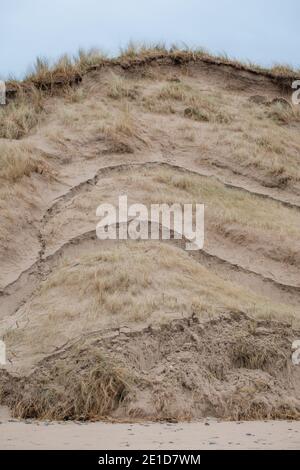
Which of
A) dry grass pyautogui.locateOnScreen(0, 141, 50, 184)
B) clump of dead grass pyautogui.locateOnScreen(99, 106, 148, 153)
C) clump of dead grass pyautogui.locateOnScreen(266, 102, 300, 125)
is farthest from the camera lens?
clump of dead grass pyautogui.locateOnScreen(266, 102, 300, 125)

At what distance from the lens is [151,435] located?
4.79 metres

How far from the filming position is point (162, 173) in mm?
9594

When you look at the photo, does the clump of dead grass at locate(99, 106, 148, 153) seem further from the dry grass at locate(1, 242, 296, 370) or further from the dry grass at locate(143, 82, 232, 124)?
the dry grass at locate(1, 242, 296, 370)

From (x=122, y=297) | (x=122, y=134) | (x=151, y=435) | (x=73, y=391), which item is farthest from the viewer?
(x=122, y=134)

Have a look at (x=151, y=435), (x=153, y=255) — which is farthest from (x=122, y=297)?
(x=151, y=435)

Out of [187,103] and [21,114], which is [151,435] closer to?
[21,114]

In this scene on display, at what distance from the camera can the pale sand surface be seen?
Answer: 172 inches

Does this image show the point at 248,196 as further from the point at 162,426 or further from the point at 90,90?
the point at 162,426

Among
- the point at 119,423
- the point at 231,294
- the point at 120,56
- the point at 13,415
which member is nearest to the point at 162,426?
the point at 119,423

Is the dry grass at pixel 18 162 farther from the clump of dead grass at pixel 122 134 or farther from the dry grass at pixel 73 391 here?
the dry grass at pixel 73 391

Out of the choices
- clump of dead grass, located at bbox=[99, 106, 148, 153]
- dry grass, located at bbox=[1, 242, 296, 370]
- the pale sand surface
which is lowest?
the pale sand surface

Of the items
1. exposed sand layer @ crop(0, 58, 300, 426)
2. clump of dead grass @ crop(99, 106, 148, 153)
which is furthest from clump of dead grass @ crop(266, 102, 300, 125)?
clump of dead grass @ crop(99, 106, 148, 153)

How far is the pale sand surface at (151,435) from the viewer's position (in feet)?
14.3

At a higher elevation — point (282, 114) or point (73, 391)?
point (282, 114)
